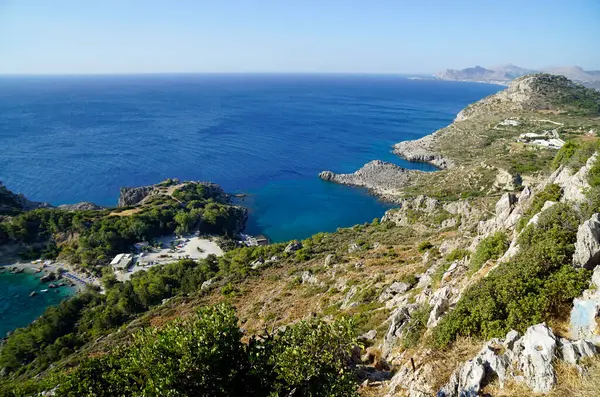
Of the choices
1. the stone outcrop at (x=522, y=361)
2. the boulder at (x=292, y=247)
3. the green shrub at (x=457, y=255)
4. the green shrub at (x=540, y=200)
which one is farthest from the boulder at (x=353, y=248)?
the stone outcrop at (x=522, y=361)

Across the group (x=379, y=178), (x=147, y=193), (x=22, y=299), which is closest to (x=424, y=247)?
(x=22, y=299)

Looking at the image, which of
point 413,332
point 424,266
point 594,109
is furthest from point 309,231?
point 594,109

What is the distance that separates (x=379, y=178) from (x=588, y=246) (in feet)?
276

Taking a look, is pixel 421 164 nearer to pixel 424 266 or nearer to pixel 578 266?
pixel 424 266

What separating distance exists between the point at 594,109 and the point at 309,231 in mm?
117539

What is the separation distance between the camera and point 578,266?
13.8 metres

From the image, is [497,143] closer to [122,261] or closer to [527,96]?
[527,96]

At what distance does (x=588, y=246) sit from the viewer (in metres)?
13.7

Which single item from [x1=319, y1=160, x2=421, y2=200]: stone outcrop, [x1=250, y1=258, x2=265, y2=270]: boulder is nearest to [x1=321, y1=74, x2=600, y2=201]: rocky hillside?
[x1=319, y1=160, x2=421, y2=200]: stone outcrop

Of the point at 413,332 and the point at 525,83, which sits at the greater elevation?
the point at 525,83

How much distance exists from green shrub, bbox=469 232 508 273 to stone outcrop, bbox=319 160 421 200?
6697 centimetres

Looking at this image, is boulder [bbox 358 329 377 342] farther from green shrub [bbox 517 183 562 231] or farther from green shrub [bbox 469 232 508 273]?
green shrub [bbox 517 183 562 231]

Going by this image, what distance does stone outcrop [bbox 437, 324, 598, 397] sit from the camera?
33.7 feet

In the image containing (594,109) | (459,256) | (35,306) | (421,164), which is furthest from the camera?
(594,109)
